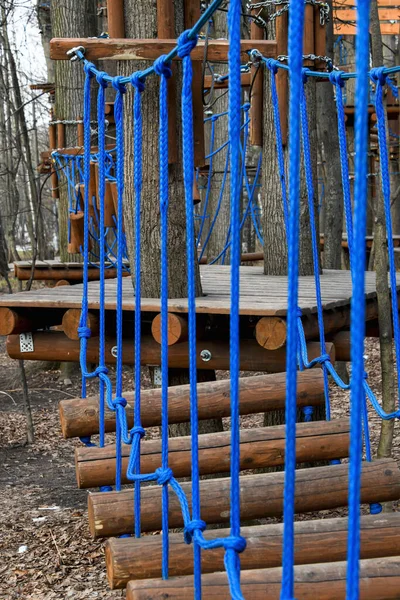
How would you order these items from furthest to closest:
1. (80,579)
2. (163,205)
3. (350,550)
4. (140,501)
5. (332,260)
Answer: (332,260) → (80,579) → (140,501) → (163,205) → (350,550)

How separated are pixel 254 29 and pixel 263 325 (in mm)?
2612

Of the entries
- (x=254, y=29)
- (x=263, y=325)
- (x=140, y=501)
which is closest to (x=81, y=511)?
(x=263, y=325)

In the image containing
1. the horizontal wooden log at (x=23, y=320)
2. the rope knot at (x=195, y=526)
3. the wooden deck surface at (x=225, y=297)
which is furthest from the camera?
the horizontal wooden log at (x=23, y=320)

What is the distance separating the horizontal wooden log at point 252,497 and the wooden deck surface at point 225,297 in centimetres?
85

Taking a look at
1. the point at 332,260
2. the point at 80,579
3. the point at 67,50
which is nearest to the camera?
the point at 67,50

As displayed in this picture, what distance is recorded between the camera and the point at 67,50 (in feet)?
11.3

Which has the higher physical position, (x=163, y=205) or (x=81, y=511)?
(x=163, y=205)

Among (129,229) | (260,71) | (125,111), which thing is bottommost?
(129,229)

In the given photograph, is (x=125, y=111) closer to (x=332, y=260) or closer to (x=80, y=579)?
(x=80, y=579)

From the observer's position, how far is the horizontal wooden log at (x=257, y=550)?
2.24 meters

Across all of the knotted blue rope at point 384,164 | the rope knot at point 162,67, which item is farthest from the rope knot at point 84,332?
the rope knot at point 162,67

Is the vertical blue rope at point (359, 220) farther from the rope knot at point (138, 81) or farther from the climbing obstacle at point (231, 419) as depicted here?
the rope knot at point (138, 81)

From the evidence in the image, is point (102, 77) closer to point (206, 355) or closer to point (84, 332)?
point (84, 332)

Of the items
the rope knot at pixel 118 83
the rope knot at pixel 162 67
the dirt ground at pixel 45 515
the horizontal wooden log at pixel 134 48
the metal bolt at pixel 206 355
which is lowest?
the dirt ground at pixel 45 515
